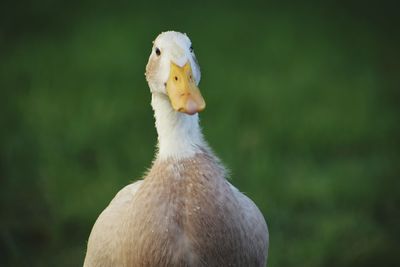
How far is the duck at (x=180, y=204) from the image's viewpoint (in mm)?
3998

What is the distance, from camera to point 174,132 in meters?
4.18

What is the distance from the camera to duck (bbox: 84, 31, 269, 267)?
400 cm

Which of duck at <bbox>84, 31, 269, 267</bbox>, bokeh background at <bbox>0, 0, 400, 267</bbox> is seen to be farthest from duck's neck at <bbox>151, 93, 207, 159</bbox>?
bokeh background at <bbox>0, 0, 400, 267</bbox>

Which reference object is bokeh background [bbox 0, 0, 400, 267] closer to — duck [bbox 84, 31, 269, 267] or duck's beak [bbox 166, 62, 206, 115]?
duck [bbox 84, 31, 269, 267]

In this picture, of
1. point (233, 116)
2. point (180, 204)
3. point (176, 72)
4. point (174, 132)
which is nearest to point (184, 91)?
point (176, 72)

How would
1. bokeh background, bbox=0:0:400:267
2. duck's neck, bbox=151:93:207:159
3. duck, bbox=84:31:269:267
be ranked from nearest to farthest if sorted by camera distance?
duck, bbox=84:31:269:267 → duck's neck, bbox=151:93:207:159 → bokeh background, bbox=0:0:400:267

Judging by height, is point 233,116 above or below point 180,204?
below

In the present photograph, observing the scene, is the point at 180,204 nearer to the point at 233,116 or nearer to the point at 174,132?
the point at 174,132

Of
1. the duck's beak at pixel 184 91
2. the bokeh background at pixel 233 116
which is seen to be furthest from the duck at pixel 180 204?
the bokeh background at pixel 233 116

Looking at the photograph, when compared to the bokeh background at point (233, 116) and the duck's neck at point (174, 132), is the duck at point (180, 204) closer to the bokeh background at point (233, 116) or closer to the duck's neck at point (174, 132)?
the duck's neck at point (174, 132)

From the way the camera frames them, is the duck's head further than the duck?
No

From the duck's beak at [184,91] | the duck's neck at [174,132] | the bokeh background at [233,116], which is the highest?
the duck's beak at [184,91]

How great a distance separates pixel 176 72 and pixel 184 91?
0.13 metres

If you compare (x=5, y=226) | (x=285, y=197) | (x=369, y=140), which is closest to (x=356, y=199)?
(x=285, y=197)
